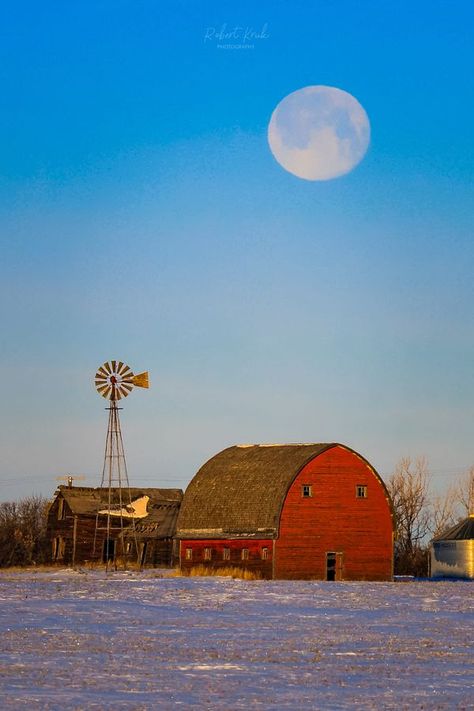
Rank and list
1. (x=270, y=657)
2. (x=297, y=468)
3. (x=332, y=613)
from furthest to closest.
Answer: (x=297, y=468) < (x=332, y=613) < (x=270, y=657)

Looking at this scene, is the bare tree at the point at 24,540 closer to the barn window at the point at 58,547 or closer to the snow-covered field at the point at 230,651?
the barn window at the point at 58,547

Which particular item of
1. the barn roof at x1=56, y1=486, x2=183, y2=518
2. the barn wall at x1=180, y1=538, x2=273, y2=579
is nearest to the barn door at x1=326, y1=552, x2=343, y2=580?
the barn wall at x1=180, y1=538, x2=273, y2=579

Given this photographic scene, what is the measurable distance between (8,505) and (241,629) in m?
67.4

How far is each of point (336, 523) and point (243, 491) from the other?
529cm

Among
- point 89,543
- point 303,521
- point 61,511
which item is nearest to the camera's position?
point 303,521

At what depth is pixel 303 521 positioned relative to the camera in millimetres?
57812

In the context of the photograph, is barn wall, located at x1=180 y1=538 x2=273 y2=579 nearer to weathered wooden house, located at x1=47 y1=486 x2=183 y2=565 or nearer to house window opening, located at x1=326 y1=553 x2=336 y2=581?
house window opening, located at x1=326 y1=553 x2=336 y2=581

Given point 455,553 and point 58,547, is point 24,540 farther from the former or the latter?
point 455,553

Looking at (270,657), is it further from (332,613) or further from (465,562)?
(465,562)

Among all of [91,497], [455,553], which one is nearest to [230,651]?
[455,553]

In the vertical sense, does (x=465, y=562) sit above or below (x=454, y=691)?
above

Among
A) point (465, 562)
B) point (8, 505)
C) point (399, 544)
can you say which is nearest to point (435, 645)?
point (465, 562)

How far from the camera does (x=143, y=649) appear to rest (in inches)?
901

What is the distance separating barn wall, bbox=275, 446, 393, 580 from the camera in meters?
57.5
